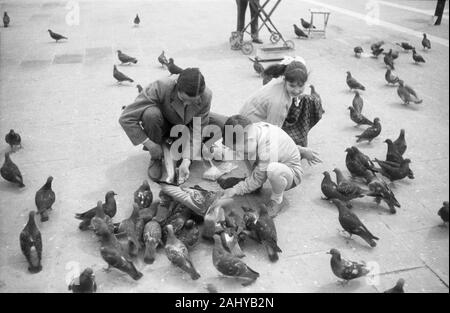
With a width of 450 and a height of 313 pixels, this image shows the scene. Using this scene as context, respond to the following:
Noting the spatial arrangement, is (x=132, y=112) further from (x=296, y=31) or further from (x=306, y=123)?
(x=296, y=31)

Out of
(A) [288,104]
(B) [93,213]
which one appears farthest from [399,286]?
(B) [93,213]

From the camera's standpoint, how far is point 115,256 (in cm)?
371

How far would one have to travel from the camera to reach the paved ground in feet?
12.9

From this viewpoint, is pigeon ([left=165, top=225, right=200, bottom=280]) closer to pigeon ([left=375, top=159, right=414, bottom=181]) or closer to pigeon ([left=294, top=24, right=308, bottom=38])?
pigeon ([left=375, top=159, right=414, bottom=181])

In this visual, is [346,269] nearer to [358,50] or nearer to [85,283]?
[85,283]

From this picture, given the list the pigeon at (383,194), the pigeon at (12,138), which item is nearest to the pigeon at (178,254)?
the pigeon at (383,194)

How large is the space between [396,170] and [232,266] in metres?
2.73

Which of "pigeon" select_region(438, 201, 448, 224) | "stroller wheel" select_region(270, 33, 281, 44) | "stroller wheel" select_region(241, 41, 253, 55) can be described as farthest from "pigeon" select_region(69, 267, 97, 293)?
"stroller wheel" select_region(270, 33, 281, 44)

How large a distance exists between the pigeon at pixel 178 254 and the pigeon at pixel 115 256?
1.11ft

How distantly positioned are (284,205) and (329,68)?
5922 millimetres

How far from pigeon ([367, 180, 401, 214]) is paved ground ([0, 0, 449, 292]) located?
0.14 meters

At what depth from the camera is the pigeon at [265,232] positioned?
13.4 ft

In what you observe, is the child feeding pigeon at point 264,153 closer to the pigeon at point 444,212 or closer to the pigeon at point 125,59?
the pigeon at point 444,212

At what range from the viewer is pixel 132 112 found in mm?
5086
